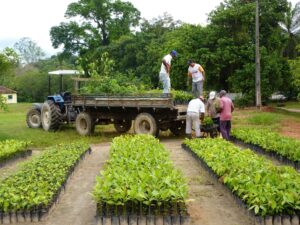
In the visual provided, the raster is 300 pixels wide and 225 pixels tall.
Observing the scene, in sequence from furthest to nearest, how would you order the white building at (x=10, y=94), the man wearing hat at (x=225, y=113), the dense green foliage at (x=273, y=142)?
the white building at (x=10, y=94) → the man wearing hat at (x=225, y=113) → the dense green foliage at (x=273, y=142)

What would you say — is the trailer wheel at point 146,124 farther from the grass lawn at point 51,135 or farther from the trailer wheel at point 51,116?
the trailer wheel at point 51,116

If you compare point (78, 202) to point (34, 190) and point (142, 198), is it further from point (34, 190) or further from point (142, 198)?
point (142, 198)

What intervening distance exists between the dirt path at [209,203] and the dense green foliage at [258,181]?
0.22 metres

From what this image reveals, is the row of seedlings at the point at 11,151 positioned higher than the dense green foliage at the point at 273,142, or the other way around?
the dense green foliage at the point at 273,142

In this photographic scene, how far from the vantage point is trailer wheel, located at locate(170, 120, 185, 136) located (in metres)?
16.3

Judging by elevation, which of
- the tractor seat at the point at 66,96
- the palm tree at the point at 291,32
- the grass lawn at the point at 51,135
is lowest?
the grass lawn at the point at 51,135

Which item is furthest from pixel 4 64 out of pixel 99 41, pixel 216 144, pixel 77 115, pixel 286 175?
pixel 99 41

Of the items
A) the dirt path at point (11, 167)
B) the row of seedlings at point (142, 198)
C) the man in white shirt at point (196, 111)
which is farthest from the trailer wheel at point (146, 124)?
the row of seedlings at point (142, 198)

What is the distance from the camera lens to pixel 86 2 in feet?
178

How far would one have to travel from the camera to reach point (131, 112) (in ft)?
52.3

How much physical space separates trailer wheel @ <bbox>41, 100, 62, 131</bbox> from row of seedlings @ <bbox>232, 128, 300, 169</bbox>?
7444 millimetres

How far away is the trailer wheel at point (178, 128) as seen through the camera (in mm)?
16269

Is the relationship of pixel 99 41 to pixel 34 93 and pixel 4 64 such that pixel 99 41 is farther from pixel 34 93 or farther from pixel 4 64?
pixel 4 64

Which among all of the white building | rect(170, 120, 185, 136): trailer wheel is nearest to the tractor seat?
rect(170, 120, 185, 136): trailer wheel
